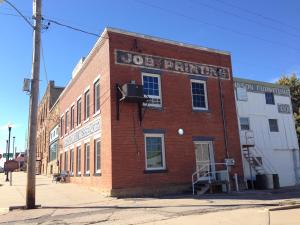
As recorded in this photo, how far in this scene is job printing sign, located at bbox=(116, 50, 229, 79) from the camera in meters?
18.5

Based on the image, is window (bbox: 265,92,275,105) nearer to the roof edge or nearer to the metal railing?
the roof edge

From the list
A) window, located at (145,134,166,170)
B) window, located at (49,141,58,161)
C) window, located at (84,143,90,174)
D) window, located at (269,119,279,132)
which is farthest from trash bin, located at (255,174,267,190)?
window, located at (49,141,58,161)

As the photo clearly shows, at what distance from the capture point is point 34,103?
14547 mm

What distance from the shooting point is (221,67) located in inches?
860

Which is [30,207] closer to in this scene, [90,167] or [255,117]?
[90,167]

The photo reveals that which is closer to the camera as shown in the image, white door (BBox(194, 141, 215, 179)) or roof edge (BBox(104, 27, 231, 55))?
roof edge (BBox(104, 27, 231, 55))

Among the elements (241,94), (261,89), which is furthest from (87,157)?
(261,89)

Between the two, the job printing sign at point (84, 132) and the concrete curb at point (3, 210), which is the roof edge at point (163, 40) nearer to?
the job printing sign at point (84, 132)

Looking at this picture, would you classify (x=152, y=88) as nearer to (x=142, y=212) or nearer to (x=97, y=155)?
(x=97, y=155)

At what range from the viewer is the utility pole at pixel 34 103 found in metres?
13.9

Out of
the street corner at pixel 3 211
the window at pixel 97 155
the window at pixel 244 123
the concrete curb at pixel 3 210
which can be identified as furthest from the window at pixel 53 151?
the concrete curb at pixel 3 210

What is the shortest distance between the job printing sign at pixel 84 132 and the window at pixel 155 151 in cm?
310

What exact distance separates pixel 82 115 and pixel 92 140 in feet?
10.7

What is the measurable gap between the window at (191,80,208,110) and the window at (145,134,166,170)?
132 inches
